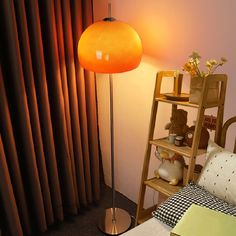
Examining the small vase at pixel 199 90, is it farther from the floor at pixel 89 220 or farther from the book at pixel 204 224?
the floor at pixel 89 220

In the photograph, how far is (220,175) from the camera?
46.9 inches

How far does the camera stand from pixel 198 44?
162 centimetres

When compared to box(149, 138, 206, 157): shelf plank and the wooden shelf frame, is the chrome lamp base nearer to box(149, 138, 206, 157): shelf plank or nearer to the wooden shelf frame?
the wooden shelf frame

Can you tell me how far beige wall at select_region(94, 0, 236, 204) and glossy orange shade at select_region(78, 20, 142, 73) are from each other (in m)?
0.30

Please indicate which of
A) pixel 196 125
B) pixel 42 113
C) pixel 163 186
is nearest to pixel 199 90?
pixel 196 125

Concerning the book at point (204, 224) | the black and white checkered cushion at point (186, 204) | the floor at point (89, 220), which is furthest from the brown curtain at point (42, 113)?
the book at point (204, 224)

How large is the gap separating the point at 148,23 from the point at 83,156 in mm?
1149

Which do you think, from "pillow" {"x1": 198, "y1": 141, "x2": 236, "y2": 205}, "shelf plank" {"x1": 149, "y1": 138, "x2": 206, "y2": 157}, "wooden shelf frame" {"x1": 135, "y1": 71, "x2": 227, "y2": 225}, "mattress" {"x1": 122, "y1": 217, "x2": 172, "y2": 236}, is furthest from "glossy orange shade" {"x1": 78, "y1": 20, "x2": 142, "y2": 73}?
"mattress" {"x1": 122, "y1": 217, "x2": 172, "y2": 236}

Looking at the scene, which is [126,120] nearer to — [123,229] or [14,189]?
[123,229]

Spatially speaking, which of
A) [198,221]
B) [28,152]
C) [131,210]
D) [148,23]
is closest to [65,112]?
[28,152]

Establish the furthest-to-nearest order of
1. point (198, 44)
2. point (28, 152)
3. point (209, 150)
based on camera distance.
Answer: point (28, 152), point (198, 44), point (209, 150)

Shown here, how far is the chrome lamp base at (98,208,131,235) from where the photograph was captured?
198cm

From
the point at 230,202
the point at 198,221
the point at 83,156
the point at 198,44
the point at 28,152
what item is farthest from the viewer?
the point at 83,156

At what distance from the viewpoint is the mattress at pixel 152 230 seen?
3.80ft
